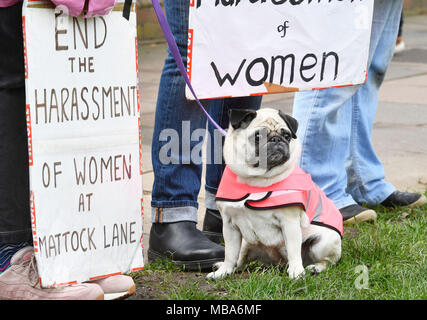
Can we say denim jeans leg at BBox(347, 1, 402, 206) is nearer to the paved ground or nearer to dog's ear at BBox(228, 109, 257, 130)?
the paved ground

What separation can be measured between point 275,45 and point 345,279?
107 cm

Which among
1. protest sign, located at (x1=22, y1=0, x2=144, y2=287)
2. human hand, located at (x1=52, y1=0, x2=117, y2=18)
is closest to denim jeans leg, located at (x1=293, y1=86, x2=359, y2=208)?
protest sign, located at (x1=22, y1=0, x2=144, y2=287)

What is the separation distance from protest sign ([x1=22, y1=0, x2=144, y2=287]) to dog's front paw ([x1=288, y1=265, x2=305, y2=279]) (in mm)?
620

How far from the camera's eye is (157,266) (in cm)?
348

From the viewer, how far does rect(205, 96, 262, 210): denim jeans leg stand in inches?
148

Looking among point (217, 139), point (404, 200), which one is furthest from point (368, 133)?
point (217, 139)

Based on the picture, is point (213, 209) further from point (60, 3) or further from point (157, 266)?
point (60, 3)

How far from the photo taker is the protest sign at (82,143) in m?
2.73

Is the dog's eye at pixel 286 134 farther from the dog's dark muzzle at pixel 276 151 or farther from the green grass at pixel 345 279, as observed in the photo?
the green grass at pixel 345 279

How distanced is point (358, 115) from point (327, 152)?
0.43 metres

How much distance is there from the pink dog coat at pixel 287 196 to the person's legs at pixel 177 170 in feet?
1.14

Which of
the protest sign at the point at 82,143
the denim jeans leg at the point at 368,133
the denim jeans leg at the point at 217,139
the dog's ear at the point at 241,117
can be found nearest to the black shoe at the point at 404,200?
the denim jeans leg at the point at 368,133

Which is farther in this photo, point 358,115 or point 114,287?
point 358,115
